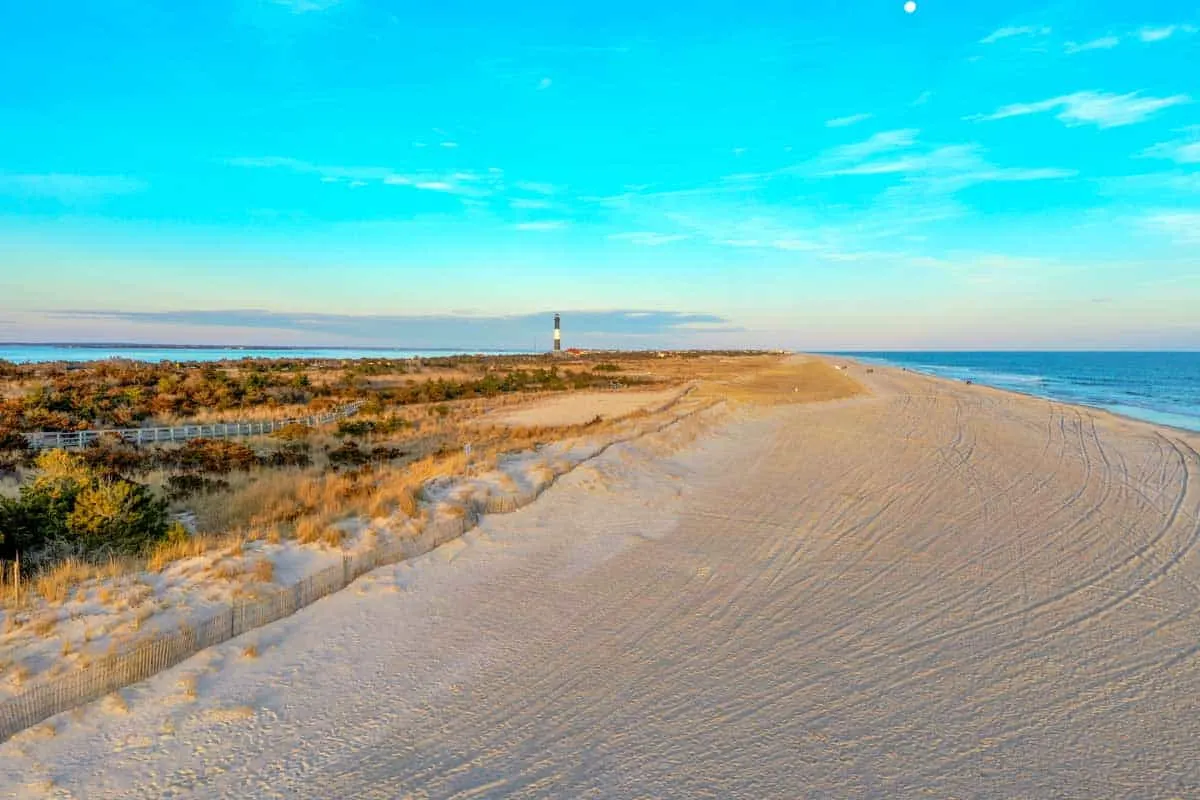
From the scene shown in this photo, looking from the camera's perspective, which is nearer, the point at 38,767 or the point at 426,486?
the point at 38,767

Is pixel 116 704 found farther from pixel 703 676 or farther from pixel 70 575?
pixel 703 676

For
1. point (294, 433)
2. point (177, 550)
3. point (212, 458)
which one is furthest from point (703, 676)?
point (294, 433)

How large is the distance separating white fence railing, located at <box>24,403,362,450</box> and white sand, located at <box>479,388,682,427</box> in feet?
26.2

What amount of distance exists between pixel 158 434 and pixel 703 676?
73.5 ft

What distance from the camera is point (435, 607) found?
7418mm

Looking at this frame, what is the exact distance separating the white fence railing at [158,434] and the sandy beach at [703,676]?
16.3 metres

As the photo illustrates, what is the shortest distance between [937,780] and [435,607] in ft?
16.3

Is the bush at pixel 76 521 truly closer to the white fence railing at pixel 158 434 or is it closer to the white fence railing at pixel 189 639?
the white fence railing at pixel 189 639

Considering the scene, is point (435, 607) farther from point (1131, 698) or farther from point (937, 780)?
point (1131, 698)

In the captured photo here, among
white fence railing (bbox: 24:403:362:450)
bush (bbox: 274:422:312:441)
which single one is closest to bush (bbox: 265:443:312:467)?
bush (bbox: 274:422:312:441)

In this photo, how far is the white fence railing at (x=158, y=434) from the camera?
2020 centimetres

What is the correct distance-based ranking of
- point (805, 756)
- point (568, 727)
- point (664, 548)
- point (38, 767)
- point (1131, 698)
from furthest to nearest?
point (664, 548) → point (1131, 698) → point (568, 727) → point (805, 756) → point (38, 767)

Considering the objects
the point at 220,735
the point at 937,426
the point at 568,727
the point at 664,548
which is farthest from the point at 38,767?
the point at 937,426

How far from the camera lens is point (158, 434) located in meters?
22.2
